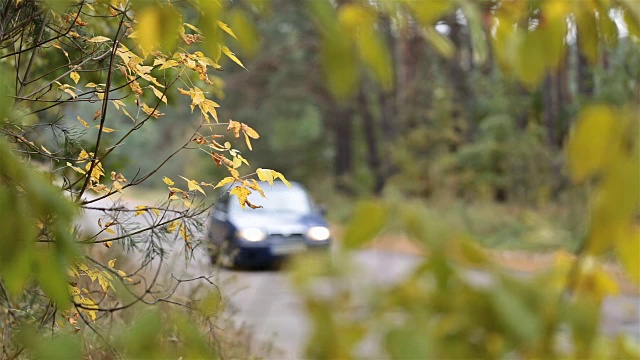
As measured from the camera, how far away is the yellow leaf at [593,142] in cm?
88

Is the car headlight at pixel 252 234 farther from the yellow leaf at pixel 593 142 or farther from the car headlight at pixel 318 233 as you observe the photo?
the yellow leaf at pixel 593 142

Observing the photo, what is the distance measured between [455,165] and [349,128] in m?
8.90

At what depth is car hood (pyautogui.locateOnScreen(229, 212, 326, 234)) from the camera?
14573mm

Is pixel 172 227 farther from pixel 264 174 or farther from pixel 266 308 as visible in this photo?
pixel 266 308

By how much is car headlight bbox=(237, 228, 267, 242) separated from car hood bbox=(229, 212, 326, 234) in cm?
8

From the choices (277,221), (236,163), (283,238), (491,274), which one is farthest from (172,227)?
(277,221)

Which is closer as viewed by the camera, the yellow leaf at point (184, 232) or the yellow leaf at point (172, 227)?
the yellow leaf at point (184, 232)

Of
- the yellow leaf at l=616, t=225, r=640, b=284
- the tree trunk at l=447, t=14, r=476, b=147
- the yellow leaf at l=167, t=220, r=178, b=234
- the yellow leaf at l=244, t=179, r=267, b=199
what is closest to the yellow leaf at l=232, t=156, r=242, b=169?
the yellow leaf at l=244, t=179, r=267, b=199

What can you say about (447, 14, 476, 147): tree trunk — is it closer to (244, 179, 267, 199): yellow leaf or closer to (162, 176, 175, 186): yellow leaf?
(162, 176, 175, 186): yellow leaf

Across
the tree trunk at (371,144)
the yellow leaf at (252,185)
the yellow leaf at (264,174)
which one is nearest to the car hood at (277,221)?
the yellow leaf at (252,185)

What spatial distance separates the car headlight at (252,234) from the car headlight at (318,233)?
0.74 metres

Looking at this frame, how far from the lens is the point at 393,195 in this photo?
3.24 ft

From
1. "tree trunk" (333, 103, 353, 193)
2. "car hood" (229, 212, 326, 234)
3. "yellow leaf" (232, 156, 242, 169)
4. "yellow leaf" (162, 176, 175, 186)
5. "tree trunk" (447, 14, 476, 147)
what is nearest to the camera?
"yellow leaf" (232, 156, 242, 169)

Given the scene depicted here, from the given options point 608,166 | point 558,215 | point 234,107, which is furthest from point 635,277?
point 234,107
